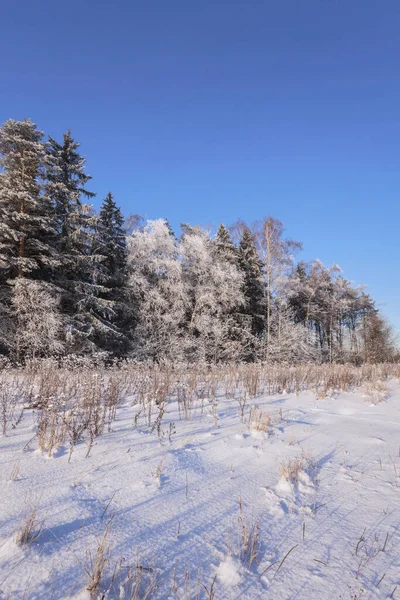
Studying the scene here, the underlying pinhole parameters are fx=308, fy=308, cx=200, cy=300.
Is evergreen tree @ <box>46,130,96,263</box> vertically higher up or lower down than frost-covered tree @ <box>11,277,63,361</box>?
higher up

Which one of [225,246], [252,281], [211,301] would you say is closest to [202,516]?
[211,301]

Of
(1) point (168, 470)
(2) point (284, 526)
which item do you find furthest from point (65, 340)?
(2) point (284, 526)

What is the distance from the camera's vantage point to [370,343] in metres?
22.0

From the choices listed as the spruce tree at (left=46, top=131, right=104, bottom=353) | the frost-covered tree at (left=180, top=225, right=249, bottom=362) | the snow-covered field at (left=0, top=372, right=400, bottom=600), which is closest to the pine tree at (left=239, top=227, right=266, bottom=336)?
the frost-covered tree at (left=180, top=225, right=249, bottom=362)

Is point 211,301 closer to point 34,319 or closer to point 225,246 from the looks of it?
point 225,246

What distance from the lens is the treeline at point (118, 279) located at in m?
14.9

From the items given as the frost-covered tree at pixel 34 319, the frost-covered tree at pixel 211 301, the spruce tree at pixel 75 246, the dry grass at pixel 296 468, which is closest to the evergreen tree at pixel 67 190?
the spruce tree at pixel 75 246

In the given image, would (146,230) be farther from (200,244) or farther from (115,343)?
(115,343)

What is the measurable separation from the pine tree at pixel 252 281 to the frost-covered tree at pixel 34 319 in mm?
13825

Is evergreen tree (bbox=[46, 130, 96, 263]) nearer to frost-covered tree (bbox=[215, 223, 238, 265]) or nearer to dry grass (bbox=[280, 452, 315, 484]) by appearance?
frost-covered tree (bbox=[215, 223, 238, 265])

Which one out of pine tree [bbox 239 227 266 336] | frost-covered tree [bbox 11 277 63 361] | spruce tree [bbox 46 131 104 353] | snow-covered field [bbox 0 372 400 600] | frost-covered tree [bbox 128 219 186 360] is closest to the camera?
snow-covered field [bbox 0 372 400 600]

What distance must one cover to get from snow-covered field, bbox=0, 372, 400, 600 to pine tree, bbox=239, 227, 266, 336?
20641 mm

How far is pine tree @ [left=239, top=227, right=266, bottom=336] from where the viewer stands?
80.0 feet

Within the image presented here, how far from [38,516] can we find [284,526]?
1.56 metres
